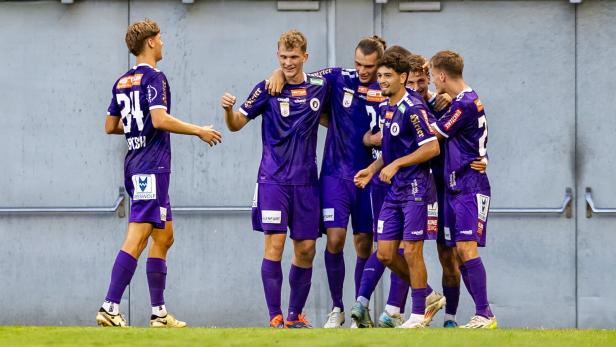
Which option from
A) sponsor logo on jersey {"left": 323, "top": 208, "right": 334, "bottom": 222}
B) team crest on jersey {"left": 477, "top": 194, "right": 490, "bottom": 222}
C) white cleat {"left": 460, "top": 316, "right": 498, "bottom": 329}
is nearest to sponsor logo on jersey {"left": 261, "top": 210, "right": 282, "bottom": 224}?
sponsor logo on jersey {"left": 323, "top": 208, "right": 334, "bottom": 222}

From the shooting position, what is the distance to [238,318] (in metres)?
14.5

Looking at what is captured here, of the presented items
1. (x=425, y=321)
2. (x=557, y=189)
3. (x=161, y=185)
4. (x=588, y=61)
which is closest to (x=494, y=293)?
(x=557, y=189)

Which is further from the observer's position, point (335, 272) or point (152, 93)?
point (335, 272)

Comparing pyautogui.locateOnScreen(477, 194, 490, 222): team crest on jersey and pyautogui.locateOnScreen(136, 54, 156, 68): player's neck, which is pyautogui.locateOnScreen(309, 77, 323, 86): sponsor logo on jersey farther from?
pyautogui.locateOnScreen(477, 194, 490, 222): team crest on jersey

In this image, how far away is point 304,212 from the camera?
438 inches

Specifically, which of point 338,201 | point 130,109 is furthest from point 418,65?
point 130,109

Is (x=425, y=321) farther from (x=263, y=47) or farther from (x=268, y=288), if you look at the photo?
(x=263, y=47)

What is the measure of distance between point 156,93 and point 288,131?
1.03m

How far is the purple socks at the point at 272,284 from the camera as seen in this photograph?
11125mm

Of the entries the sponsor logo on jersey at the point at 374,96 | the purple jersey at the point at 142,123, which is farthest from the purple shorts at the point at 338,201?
the purple jersey at the point at 142,123

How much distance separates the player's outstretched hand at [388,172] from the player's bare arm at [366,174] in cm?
24

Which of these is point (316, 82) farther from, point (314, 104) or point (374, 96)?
point (374, 96)

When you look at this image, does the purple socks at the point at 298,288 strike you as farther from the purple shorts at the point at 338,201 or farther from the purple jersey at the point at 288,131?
the purple jersey at the point at 288,131

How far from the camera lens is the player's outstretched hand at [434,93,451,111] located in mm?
11203
